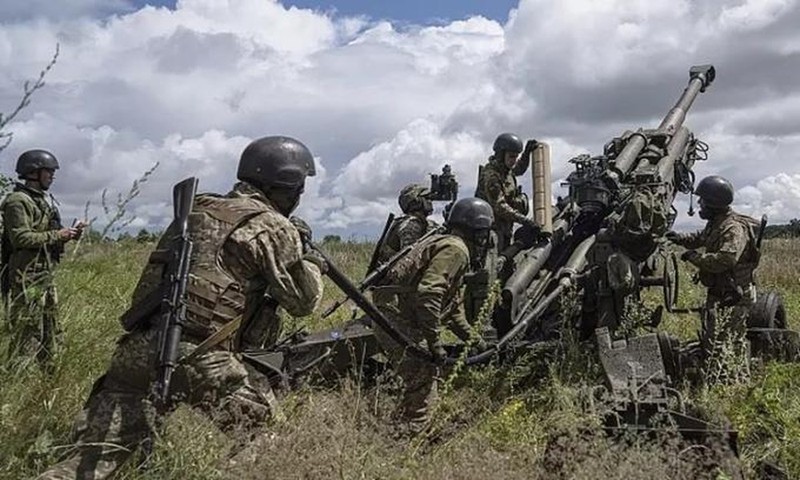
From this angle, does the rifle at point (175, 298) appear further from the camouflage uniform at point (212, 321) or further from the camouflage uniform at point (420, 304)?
the camouflage uniform at point (420, 304)

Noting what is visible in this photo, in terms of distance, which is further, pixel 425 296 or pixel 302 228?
pixel 425 296

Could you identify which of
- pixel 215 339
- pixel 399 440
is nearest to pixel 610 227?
pixel 399 440

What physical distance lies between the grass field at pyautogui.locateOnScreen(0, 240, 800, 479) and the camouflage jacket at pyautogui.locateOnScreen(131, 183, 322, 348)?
1.55 ft

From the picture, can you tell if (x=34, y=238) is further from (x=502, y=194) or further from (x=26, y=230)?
(x=502, y=194)

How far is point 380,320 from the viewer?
5047 millimetres

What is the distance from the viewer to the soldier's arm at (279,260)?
3.89 meters

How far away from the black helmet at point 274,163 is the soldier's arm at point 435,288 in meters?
1.83

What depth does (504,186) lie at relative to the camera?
1000 cm

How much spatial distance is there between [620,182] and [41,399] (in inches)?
220

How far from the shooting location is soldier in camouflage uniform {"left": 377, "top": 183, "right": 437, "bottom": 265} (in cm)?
906

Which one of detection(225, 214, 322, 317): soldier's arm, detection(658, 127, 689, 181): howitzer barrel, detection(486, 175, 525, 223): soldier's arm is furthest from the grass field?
detection(486, 175, 525, 223): soldier's arm

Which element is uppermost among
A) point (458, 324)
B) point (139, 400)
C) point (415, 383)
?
point (458, 324)

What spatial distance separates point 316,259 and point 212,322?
0.54 m

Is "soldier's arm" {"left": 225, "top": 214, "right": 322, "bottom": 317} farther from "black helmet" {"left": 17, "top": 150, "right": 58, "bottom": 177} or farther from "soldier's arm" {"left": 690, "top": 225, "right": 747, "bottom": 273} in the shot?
"soldier's arm" {"left": 690, "top": 225, "right": 747, "bottom": 273}
